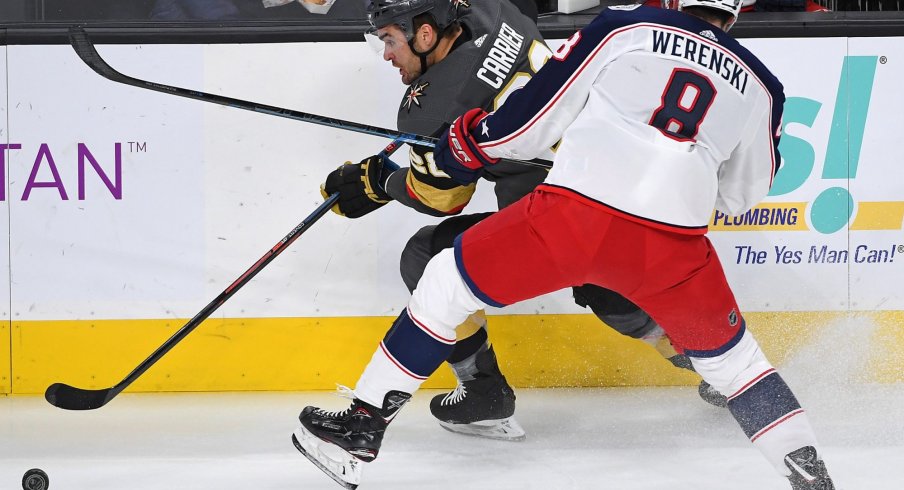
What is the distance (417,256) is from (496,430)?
1.73ft

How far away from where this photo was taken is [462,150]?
234 centimetres

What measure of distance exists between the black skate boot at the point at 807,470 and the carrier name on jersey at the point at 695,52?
0.75 m

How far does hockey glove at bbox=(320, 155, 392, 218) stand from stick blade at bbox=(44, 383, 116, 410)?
2.54 ft

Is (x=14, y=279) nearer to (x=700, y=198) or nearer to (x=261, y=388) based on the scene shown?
(x=261, y=388)

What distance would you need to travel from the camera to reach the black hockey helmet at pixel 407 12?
264cm

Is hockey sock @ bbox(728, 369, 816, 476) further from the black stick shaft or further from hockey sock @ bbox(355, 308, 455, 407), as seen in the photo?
the black stick shaft

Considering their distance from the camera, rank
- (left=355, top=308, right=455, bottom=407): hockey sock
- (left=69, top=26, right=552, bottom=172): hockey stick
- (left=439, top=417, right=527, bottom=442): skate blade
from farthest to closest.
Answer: (left=439, top=417, right=527, bottom=442): skate blade
(left=69, top=26, right=552, bottom=172): hockey stick
(left=355, top=308, right=455, bottom=407): hockey sock

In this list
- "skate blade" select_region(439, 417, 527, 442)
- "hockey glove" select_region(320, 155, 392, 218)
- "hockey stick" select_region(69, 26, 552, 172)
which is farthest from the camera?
"skate blade" select_region(439, 417, 527, 442)

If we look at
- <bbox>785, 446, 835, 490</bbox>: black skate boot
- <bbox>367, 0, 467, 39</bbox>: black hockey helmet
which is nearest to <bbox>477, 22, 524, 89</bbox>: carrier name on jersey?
<bbox>367, 0, 467, 39</bbox>: black hockey helmet

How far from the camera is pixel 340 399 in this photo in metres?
3.34

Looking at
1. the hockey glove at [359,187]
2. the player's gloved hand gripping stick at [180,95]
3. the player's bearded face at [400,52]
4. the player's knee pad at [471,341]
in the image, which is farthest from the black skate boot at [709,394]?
the player's bearded face at [400,52]

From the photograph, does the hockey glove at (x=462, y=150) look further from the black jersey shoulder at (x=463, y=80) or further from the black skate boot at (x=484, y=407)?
the black skate boot at (x=484, y=407)

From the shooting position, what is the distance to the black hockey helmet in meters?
2.64

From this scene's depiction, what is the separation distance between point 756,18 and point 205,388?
2.07 metres
